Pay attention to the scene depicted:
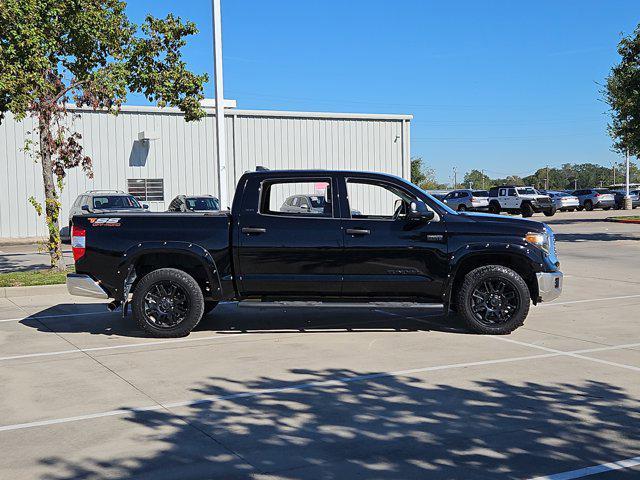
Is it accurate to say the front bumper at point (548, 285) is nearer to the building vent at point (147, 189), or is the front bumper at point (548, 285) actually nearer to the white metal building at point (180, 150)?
the white metal building at point (180, 150)

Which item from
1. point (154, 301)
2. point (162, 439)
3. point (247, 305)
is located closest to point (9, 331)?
point (154, 301)

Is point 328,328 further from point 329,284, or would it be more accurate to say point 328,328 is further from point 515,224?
point 515,224

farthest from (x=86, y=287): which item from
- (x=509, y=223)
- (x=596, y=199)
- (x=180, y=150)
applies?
(x=596, y=199)

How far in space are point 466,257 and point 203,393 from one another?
3950 millimetres

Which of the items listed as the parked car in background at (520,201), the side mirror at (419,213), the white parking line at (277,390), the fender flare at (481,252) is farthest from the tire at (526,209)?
the white parking line at (277,390)

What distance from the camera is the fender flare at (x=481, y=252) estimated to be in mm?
8844

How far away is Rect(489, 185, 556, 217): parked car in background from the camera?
1710 inches

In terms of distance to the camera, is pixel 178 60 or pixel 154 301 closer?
pixel 154 301

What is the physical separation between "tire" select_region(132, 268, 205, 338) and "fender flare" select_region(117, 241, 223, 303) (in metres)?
0.18

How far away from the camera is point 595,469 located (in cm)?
446

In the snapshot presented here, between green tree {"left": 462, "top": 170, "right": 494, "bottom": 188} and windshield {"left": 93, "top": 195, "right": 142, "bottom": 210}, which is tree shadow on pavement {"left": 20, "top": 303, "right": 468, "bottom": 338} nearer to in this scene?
windshield {"left": 93, "top": 195, "right": 142, "bottom": 210}

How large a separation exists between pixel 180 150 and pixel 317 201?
23.0m

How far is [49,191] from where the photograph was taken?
14797mm

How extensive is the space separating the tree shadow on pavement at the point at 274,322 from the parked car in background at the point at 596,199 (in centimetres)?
4390
